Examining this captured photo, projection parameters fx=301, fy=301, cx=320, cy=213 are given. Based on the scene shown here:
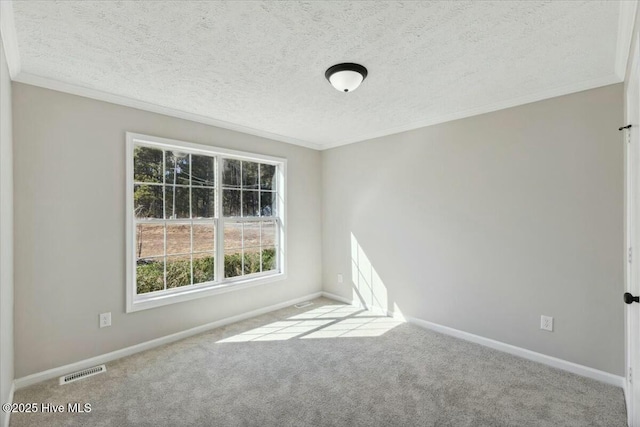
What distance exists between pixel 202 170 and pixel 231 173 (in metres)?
0.40

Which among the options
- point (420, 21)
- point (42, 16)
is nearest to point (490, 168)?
point (420, 21)

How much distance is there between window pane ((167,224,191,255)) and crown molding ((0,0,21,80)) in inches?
70.0

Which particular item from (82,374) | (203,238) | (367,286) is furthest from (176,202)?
(367,286)

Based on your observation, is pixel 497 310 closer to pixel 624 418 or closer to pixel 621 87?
pixel 624 418

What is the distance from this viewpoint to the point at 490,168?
3154mm

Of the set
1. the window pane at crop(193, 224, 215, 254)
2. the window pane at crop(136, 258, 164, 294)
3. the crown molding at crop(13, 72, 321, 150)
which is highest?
the crown molding at crop(13, 72, 321, 150)

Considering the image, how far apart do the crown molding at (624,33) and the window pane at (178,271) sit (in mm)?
4101

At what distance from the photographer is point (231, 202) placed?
3.97 meters

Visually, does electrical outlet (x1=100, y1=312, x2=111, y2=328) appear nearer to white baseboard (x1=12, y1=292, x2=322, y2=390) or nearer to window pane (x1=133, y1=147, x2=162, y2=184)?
white baseboard (x1=12, y1=292, x2=322, y2=390)

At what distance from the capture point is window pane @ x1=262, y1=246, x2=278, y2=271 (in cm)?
439

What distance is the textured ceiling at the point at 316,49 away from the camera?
1.70 metres

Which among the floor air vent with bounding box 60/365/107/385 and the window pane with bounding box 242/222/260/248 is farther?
the window pane with bounding box 242/222/260/248

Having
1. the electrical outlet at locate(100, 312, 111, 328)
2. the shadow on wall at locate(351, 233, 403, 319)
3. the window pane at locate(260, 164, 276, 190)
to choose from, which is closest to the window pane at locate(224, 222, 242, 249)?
the window pane at locate(260, 164, 276, 190)

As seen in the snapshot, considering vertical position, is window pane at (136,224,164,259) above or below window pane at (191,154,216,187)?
below
